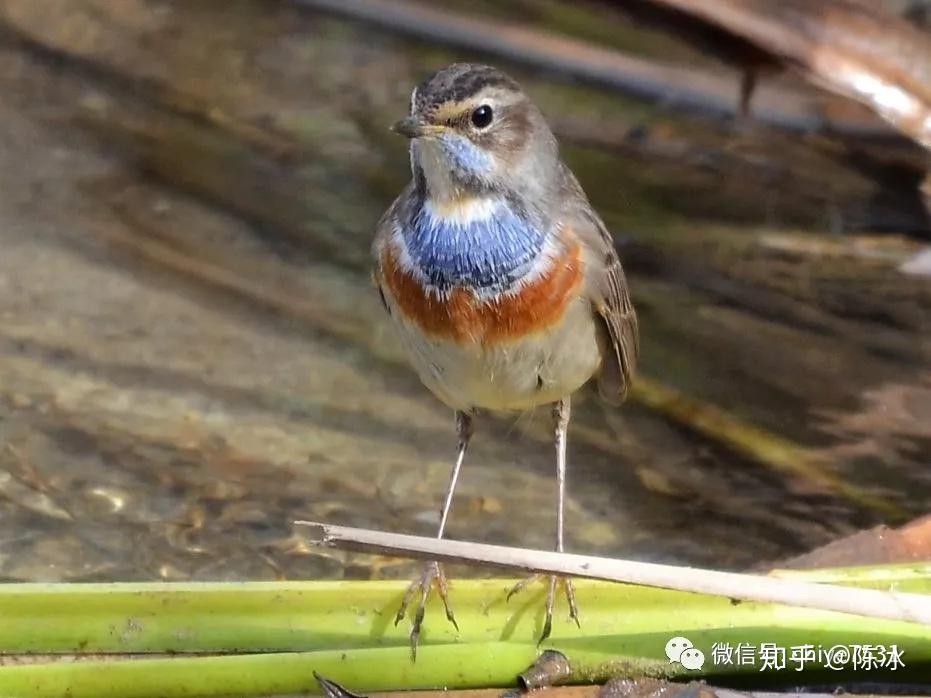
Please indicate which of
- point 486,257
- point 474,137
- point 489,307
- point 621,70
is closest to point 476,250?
point 486,257

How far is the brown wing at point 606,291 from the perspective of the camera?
3.91 metres

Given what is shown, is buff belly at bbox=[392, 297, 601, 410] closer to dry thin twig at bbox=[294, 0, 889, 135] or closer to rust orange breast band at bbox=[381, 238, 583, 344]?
rust orange breast band at bbox=[381, 238, 583, 344]

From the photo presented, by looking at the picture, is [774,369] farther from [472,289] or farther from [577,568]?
[577,568]

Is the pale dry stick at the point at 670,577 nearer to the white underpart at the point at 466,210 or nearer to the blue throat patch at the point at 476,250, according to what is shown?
the blue throat patch at the point at 476,250

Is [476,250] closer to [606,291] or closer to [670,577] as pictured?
[606,291]

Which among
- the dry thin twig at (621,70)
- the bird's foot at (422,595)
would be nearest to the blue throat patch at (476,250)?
the bird's foot at (422,595)

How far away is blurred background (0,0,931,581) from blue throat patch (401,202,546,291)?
1425 millimetres

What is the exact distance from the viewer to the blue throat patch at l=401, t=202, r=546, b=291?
372 centimetres

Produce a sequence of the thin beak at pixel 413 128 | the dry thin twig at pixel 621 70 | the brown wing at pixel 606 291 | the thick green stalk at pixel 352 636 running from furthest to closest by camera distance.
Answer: the dry thin twig at pixel 621 70 < the brown wing at pixel 606 291 < the thin beak at pixel 413 128 < the thick green stalk at pixel 352 636

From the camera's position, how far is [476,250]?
3725mm

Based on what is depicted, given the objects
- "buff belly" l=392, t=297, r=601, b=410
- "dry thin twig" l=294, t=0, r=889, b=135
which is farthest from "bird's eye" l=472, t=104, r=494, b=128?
"dry thin twig" l=294, t=0, r=889, b=135

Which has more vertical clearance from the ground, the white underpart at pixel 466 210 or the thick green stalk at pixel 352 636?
the white underpart at pixel 466 210

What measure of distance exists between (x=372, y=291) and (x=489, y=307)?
2623mm

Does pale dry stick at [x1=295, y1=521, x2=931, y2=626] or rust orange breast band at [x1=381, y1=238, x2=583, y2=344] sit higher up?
rust orange breast band at [x1=381, y1=238, x2=583, y2=344]
